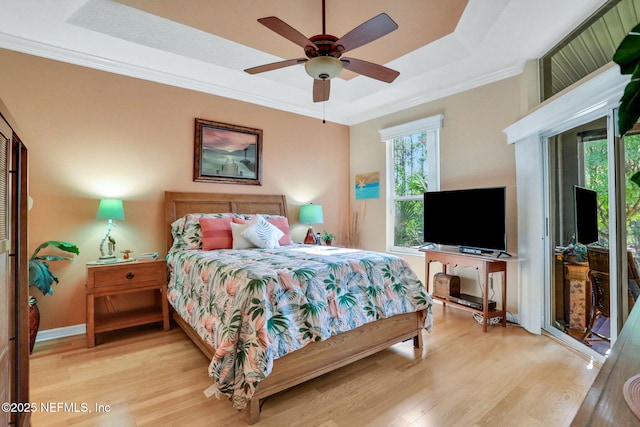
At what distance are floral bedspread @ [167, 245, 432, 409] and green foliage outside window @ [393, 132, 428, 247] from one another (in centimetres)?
189

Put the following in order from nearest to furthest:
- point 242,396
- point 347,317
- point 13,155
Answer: point 13,155 < point 242,396 < point 347,317

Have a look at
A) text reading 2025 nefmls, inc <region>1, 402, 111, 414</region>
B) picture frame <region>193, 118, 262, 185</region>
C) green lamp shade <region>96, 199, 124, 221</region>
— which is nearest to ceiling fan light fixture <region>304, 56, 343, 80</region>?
picture frame <region>193, 118, 262, 185</region>

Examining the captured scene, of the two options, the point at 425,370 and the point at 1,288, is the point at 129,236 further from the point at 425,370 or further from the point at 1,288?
the point at 425,370

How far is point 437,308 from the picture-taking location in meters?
3.70

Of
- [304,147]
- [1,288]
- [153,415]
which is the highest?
[304,147]

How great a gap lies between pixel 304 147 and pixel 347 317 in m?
3.09

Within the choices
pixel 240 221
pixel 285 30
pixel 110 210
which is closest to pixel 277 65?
pixel 285 30

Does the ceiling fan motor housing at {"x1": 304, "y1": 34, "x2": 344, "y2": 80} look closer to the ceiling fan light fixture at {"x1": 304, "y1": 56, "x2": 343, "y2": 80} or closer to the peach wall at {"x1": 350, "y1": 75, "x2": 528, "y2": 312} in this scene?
the ceiling fan light fixture at {"x1": 304, "y1": 56, "x2": 343, "y2": 80}

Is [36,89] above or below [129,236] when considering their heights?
above

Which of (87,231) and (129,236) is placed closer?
(87,231)

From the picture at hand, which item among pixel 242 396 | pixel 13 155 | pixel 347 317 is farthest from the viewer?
pixel 347 317

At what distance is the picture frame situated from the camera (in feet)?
12.2

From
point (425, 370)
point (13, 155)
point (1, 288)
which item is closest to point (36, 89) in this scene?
point (13, 155)

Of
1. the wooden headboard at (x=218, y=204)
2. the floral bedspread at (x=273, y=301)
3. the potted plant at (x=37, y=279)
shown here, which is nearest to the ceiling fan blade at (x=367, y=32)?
the floral bedspread at (x=273, y=301)
